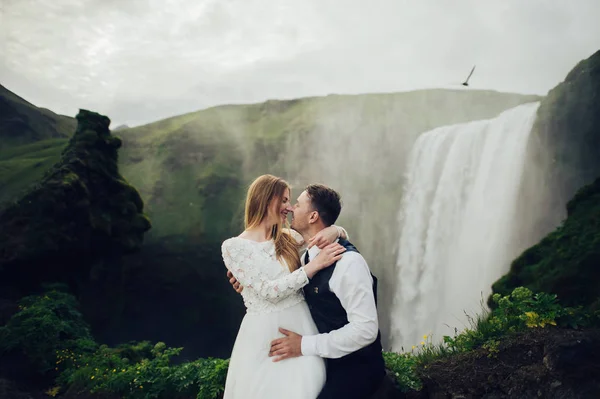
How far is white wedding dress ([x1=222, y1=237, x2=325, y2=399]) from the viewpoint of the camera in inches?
119

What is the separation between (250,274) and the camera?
10.5ft

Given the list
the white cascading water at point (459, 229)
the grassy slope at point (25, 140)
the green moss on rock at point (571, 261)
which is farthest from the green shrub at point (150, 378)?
the white cascading water at point (459, 229)

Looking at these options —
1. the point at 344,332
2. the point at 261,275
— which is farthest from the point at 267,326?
the point at 344,332

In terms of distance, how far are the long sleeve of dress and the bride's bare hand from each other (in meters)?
0.13

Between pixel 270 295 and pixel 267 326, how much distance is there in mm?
221

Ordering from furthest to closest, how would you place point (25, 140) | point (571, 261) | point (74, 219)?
point (25, 140)
point (74, 219)
point (571, 261)

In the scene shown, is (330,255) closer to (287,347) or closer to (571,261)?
(287,347)

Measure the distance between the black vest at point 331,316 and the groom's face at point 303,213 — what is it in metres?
0.35

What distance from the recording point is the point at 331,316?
3.12 metres

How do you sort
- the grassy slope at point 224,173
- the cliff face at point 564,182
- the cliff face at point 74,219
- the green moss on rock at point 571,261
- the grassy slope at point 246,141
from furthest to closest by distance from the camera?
1. the grassy slope at point 246,141
2. the grassy slope at point 224,173
3. the cliff face at point 74,219
4. the cliff face at point 564,182
5. the green moss on rock at point 571,261

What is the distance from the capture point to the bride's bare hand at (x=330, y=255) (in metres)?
3.05

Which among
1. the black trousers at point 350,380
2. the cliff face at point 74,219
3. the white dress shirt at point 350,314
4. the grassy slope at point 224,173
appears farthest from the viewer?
the grassy slope at point 224,173

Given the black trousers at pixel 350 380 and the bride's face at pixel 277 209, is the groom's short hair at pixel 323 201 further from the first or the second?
the black trousers at pixel 350 380

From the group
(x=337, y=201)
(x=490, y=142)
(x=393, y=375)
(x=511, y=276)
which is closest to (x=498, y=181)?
(x=490, y=142)
